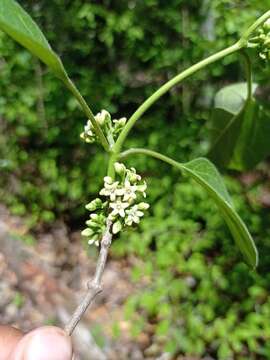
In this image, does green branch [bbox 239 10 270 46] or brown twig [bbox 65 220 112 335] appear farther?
green branch [bbox 239 10 270 46]

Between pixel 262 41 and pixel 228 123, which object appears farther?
pixel 228 123

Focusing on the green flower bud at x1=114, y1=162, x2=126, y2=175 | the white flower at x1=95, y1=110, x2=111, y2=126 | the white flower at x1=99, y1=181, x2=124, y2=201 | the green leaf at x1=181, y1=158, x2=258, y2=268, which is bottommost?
the green leaf at x1=181, y1=158, x2=258, y2=268

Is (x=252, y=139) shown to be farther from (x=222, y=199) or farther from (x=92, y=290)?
(x=92, y=290)

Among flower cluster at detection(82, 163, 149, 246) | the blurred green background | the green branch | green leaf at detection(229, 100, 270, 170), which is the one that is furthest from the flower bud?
the blurred green background

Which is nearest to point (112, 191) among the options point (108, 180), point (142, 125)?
point (108, 180)

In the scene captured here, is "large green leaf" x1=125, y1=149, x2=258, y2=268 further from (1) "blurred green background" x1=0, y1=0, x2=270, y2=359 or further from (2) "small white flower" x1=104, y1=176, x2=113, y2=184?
(1) "blurred green background" x1=0, y1=0, x2=270, y2=359

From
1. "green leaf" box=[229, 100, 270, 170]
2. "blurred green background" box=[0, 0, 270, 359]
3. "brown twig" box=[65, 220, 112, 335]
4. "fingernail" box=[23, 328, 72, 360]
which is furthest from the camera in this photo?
"blurred green background" box=[0, 0, 270, 359]

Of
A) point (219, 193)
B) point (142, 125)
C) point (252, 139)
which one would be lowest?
point (142, 125)

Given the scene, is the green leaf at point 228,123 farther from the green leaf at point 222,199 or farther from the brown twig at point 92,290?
the brown twig at point 92,290
